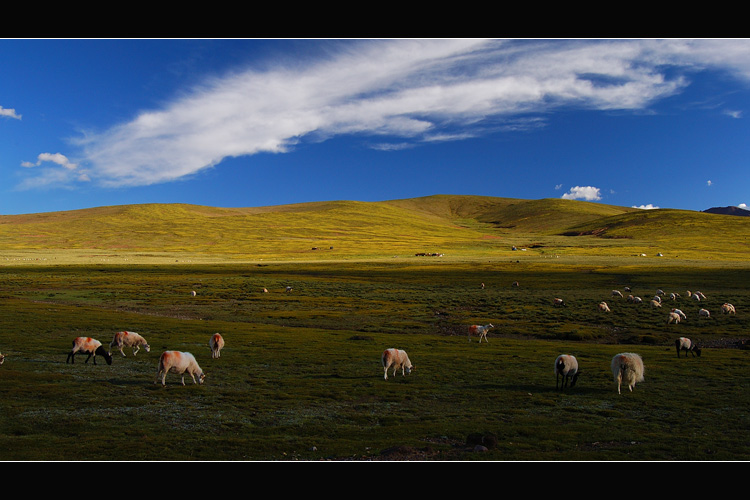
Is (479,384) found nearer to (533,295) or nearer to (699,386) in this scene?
(699,386)

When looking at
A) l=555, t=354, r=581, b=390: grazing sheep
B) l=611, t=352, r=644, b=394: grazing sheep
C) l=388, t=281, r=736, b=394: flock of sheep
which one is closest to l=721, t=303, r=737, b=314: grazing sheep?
l=388, t=281, r=736, b=394: flock of sheep

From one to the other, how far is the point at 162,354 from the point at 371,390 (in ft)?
29.7

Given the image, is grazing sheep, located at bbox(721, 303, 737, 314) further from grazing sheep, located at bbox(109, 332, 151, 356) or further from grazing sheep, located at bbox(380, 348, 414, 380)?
grazing sheep, located at bbox(109, 332, 151, 356)

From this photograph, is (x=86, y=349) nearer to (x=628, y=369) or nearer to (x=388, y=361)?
(x=388, y=361)

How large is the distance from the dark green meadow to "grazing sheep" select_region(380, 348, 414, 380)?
2.40ft

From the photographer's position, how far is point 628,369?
20.0 metres

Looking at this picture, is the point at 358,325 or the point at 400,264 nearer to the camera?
the point at 358,325

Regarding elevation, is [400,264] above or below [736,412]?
above

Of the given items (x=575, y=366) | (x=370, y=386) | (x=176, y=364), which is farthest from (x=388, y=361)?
(x=176, y=364)

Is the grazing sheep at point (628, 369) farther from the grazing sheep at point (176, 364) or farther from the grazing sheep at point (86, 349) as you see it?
the grazing sheep at point (86, 349)

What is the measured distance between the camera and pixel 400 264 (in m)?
Result: 121

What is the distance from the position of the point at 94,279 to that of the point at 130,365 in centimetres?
7119

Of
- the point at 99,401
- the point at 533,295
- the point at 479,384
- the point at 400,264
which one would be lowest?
the point at 99,401

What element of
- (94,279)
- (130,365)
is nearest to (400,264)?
(94,279)
